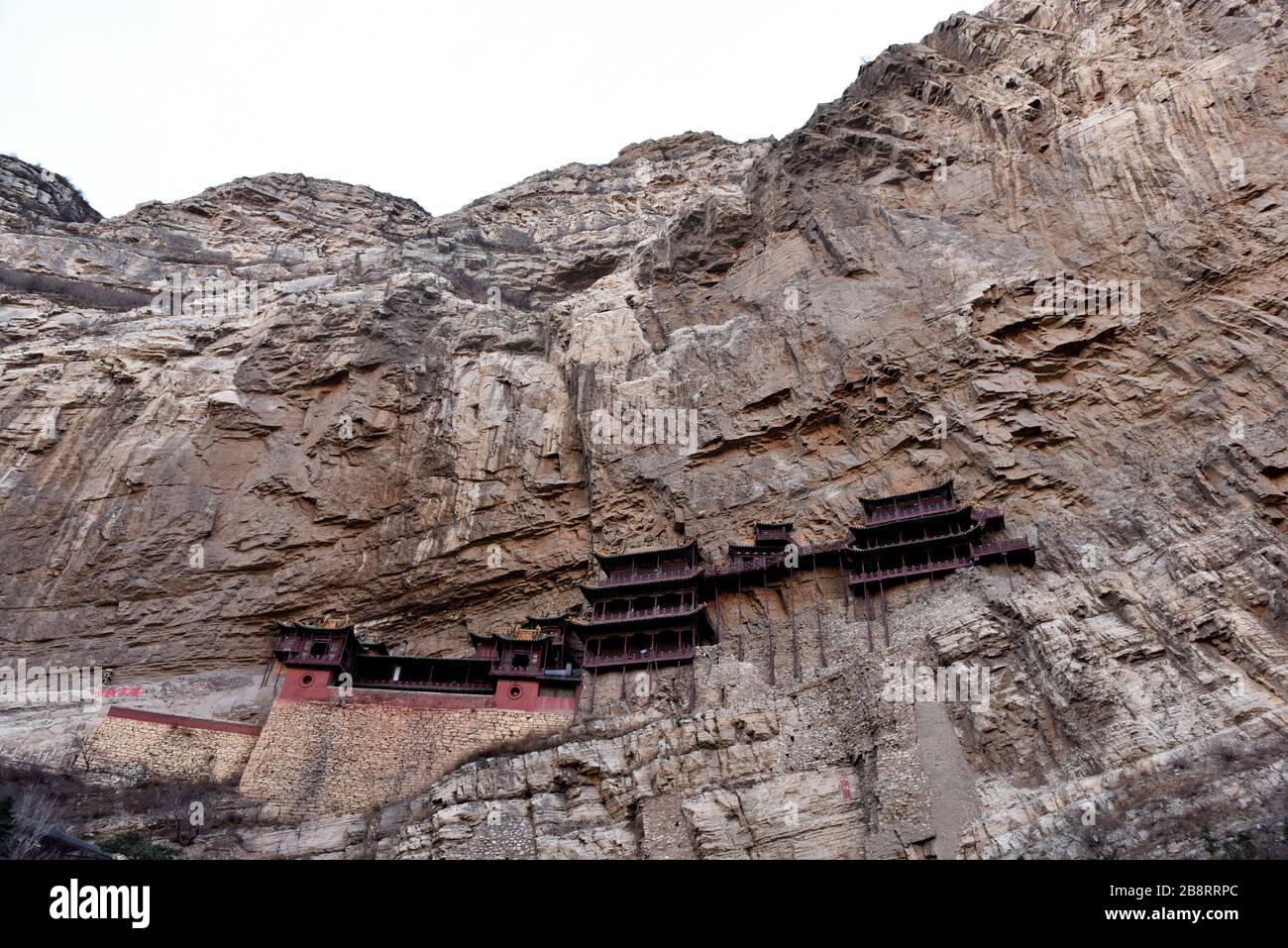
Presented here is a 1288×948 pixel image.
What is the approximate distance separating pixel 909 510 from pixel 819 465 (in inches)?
167

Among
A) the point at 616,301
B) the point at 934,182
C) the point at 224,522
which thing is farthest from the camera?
the point at 616,301

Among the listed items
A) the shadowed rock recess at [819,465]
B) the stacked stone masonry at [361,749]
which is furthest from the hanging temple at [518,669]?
the shadowed rock recess at [819,465]

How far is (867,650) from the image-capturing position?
27500 millimetres

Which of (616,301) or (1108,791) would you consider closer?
(1108,791)

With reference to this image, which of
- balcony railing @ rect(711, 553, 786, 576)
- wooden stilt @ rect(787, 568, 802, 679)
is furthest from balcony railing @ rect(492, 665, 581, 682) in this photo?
wooden stilt @ rect(787, 568, 802, 679)

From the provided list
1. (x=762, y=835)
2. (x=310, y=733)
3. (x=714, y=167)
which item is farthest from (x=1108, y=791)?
(x=714, y=167)

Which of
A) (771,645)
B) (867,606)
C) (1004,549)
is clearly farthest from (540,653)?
(1004,549)

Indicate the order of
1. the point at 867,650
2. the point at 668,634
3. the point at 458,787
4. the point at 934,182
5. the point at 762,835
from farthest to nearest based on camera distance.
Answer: the point at 934,182 < the point at 668,634 < the point at 867,650 < the point at 458,787 < the point at 762,835

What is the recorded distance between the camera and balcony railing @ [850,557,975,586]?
2944cm

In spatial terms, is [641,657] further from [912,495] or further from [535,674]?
[912,495]

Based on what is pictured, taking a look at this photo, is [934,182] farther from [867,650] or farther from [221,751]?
[221,751]

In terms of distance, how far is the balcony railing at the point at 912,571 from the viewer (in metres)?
29.4

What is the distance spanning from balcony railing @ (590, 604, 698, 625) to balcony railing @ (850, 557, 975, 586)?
19.1 feet

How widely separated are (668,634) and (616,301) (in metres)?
19.0
